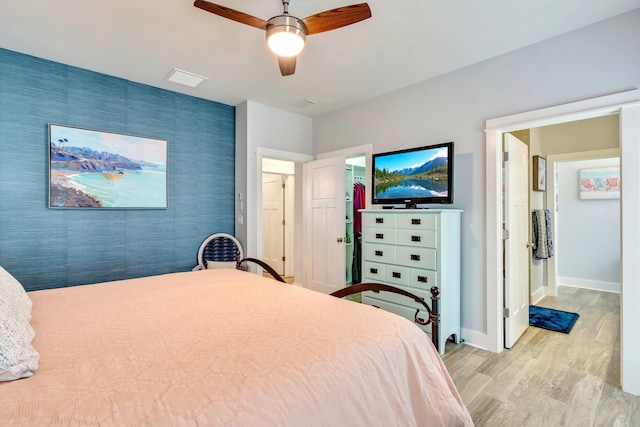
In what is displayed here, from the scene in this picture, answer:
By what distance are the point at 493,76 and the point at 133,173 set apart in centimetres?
Answer: 366

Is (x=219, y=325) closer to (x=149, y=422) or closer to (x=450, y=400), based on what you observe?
(x=149, y=422)

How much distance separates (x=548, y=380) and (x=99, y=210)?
4199 mm

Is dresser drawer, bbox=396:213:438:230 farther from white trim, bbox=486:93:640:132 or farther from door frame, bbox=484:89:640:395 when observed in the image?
white trim, bbox=486:93:640:132

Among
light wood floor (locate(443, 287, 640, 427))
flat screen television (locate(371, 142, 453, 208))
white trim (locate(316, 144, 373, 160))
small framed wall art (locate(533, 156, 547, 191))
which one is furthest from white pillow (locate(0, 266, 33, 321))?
small framed wall art (locate(533, 156, 547, 191))

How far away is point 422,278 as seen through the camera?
2803mm

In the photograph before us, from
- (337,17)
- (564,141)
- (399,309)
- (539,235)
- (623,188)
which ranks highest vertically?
(337,17)

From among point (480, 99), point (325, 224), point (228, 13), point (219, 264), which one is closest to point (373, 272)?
point (325, 224)

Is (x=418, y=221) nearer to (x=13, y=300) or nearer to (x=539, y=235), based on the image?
(x=539, y=235)

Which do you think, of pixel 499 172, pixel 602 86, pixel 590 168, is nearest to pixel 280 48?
pixel 499 172

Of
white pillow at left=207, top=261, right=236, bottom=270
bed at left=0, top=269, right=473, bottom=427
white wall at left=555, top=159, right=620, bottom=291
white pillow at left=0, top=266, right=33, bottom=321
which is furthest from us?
white wall at left=555, top=159, right=620, bottom=291

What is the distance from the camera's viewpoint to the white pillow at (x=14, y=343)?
3.04 ft

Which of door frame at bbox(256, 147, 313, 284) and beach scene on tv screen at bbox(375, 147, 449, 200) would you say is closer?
beach scene on tv screen at bbox(375, 147, 449, 200)

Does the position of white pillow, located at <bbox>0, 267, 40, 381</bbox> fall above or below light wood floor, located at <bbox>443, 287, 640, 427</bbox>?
above

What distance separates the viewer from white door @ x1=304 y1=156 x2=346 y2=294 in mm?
3992
